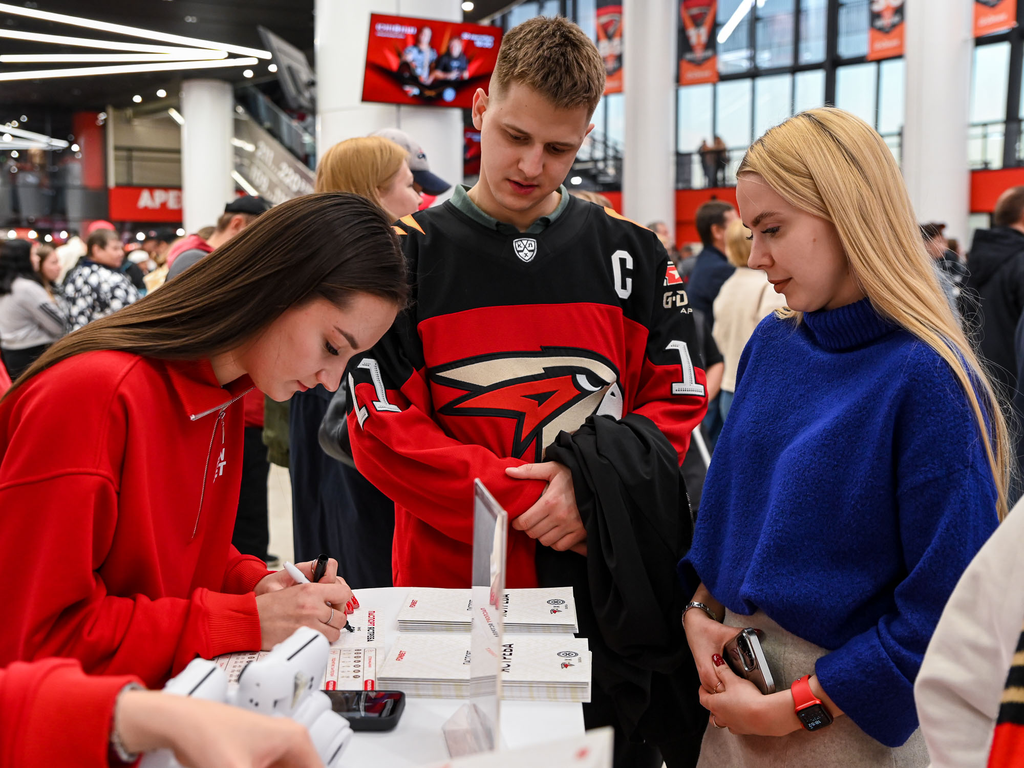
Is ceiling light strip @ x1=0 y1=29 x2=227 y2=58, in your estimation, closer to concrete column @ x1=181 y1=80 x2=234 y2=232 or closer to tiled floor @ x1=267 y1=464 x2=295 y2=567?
concrete column @ x1=181 y1=80 x2=234 y2=232

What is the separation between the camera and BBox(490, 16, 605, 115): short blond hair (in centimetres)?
162

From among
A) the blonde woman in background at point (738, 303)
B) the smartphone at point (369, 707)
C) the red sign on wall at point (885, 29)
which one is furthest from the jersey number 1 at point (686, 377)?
the red sign on wall at point (885, 29)

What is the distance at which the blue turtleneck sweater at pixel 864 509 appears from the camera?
45.6 inches

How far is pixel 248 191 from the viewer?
1447cm

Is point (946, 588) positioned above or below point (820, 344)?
below

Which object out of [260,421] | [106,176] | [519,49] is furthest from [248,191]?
[519,49]

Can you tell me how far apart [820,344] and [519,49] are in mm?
785

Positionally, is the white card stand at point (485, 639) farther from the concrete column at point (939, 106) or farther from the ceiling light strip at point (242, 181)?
the ceiling light strip at point (242, 181)

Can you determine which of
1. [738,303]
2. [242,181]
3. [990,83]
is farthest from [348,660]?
[990,83]

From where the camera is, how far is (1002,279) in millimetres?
4207

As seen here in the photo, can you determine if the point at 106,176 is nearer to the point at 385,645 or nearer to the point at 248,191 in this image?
the point at 248,191

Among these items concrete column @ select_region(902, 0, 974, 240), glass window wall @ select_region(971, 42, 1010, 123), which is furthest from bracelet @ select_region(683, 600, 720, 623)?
glass window wall @ select_region(971, 42, 1010, 123)

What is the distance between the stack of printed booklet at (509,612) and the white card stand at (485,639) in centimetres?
25

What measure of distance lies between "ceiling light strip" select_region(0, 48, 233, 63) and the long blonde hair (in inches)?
507
